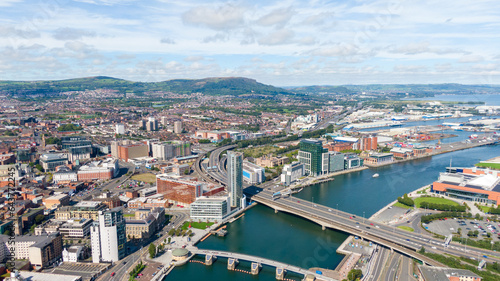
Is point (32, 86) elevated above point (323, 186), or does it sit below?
above

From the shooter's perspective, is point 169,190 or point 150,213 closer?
point 150,213

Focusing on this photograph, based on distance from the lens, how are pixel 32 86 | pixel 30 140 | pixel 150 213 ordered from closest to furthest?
pixel 150 213 < pixel 30 140 < pixel 32 86

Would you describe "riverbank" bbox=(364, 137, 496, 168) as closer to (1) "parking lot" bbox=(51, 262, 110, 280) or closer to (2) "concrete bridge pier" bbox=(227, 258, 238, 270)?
(2) "concrete bridge pier" bbox=(227, 258, 238, 270)


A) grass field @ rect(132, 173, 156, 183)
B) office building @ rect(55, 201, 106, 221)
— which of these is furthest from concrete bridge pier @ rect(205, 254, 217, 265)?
grass field @ rect(132, 173, 156, 183)

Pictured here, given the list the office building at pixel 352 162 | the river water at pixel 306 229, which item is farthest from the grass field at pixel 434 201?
the office building at pixel 352 162

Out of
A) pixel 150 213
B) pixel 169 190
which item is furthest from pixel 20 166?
pixel 150 213

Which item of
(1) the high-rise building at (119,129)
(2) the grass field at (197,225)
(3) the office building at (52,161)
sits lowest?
(2) the grass field at (197,225)

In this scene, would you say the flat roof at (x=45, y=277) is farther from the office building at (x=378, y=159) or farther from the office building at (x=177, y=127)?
the office building at (x=177, y=127)

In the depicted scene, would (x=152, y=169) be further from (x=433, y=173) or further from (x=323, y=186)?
(x=433, y=173)
